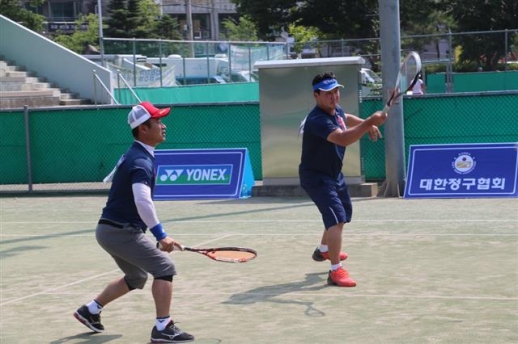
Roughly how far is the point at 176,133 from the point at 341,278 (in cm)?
1028

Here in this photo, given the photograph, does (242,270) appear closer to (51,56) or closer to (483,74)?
(51,56)

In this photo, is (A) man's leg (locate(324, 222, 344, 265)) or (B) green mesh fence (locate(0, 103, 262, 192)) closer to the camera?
(A) man's leg (locate(324, 222, 344, 265))

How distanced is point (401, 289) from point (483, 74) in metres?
26.1

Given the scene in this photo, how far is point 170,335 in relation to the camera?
7172 millimetres

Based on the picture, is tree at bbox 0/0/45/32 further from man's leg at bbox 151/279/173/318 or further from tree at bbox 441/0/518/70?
man's leg at bbox 151/279/173/318

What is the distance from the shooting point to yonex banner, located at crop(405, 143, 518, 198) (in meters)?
15.4

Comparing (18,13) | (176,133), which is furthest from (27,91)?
(18,13)

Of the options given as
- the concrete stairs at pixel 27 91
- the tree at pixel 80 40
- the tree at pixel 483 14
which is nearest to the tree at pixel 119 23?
the tree at pixel 80 40

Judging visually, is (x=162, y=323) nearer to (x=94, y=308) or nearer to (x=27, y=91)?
(x=94, y=308)

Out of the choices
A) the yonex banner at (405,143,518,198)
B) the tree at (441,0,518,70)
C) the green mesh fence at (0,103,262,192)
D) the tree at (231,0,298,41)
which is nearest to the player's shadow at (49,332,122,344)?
the yonex banner at (405,143,518,198)

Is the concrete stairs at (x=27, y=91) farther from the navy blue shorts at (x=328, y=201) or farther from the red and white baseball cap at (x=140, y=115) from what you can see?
the red and white baseball cap at (x=140, y=115)

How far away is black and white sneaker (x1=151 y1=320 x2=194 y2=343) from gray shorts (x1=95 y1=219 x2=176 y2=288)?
0.38 metres

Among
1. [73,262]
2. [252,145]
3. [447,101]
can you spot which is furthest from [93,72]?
[73,262]

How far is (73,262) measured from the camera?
11.1 meters
